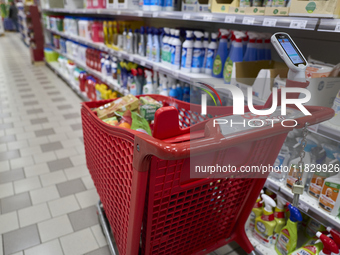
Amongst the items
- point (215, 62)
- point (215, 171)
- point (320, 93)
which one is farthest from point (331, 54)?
point (215, 171)

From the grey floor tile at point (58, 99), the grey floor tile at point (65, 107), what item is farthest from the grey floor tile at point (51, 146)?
the grey floor tile at point (58, 99)

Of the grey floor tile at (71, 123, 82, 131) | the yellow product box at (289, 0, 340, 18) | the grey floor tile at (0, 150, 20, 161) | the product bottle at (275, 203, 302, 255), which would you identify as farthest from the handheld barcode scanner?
the grey floor tile at (71, 123, 82, 131)

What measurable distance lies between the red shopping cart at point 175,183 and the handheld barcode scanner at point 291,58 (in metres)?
0.14

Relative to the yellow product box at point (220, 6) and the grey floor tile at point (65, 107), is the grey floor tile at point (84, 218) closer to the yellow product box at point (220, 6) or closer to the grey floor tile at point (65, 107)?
the yellow product box at point (220, 6)

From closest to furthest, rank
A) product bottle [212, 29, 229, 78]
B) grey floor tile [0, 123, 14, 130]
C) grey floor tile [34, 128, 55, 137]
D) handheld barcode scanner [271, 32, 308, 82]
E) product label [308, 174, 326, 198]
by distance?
handheld barcode scanner [271, 32, 308, 82] → product label [308, 174, 326, 198] → product bottle [212, 29, 229, 78] → grey floor tile [34, 128, 55, 137] → grey floor tile [0, 123, 14, 130]

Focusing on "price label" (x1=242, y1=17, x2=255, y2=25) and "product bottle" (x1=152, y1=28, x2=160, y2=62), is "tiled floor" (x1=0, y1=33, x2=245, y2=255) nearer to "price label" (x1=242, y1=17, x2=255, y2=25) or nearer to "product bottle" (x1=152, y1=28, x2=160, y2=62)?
"product bottle" (x1=152, y1=28, x2=160, y2=62)

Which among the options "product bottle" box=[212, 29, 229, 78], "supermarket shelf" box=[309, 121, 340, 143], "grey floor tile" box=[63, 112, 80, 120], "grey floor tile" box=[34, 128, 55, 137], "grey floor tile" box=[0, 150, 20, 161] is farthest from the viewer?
"grey floor tile" box=[63, 112, 80, 120]

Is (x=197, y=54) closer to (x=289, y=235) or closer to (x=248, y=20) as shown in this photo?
(x=248, y=20)

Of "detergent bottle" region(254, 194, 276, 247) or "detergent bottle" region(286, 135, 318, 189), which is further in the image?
"detergent bottle" region(254, 194, 276, 247)

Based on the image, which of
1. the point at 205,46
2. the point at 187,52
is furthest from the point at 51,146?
the point at 205,46

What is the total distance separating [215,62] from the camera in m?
1.92

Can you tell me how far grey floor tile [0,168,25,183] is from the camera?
2.33 meters

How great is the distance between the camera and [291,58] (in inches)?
37.8

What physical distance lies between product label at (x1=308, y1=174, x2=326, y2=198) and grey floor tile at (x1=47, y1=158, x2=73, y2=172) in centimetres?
211
